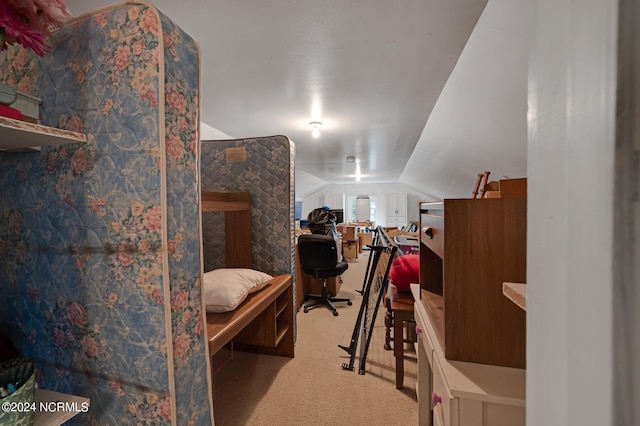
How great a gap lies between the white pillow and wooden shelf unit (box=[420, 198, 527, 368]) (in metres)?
1.06

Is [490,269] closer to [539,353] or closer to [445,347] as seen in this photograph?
[445,347]

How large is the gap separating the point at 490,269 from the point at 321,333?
210cm

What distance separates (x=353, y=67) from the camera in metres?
1.71

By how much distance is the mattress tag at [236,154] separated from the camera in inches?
84.0

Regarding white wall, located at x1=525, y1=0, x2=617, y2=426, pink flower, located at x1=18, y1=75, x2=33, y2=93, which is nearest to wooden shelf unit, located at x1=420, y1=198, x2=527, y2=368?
white wall, located at x1=525, y1=0, x2=617, y2=426

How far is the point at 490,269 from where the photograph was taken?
85 centimetres

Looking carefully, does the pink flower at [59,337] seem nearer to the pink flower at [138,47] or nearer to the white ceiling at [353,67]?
the pink flower at [138,47]

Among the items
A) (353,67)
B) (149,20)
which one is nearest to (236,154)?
(353,67)

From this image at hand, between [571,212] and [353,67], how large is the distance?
1762 mm

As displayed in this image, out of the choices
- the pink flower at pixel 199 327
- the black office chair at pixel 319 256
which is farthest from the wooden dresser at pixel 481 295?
the black office chair at pixel 319 256

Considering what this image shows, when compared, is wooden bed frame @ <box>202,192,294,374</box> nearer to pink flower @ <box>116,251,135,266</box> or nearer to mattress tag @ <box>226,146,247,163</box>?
mattress tag @ <box>226,146,247,163</box>

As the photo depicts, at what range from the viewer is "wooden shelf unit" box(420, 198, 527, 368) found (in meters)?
0.82

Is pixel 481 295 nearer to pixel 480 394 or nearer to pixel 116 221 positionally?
pixel 480 394

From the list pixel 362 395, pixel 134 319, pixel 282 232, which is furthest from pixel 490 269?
pixel 282 232
